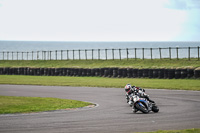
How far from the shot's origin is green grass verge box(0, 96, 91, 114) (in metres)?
17.6

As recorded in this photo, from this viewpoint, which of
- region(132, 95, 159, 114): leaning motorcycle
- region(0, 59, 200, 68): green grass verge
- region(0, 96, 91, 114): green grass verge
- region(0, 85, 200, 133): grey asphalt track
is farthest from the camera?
region(0, 59, 200, 68): green grass verge

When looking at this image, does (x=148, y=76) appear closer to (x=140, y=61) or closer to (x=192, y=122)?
(x=140, y=61)

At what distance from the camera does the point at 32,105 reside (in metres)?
19.2

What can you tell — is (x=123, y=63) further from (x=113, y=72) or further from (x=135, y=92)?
(x=135, y=92)

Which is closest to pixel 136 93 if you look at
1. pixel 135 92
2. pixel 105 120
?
pixel 135 92

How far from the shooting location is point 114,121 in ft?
45.0

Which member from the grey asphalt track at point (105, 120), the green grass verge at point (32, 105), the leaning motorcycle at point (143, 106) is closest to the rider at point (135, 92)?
the grey asphalt track at point (105, 120)

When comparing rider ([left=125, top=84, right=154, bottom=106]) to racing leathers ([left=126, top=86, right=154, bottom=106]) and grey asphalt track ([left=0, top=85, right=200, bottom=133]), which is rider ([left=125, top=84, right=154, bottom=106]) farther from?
grey asphalt track ([left=0, top=85, right=200, bottom=133])

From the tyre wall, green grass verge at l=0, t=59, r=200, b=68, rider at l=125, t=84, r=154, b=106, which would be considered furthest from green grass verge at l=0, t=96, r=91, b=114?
green grass verge at l=0, t=59, r=200, b=68

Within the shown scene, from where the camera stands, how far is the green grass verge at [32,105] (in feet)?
57.6

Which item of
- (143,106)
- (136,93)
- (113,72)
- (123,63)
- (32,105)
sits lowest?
(123,63)

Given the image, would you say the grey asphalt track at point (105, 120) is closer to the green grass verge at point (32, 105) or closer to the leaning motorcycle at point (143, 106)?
the leaning motorcycle at point (143, 106)

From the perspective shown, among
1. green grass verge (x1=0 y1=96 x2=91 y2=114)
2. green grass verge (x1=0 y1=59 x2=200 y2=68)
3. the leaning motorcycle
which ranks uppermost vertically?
the leaning motorcycle

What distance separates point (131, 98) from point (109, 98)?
5.38 meters
